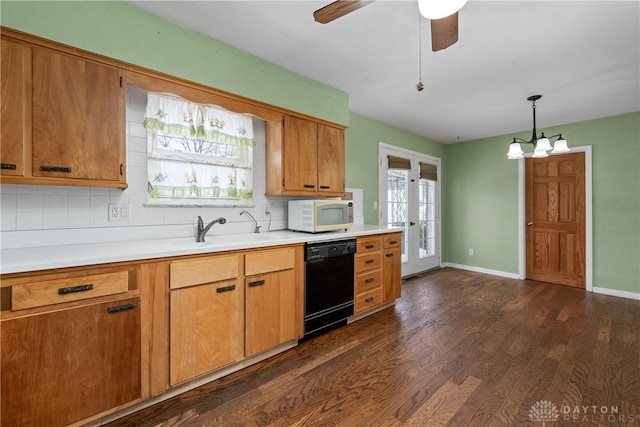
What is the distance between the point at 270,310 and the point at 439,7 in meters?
2.13

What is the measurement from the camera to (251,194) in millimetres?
2736

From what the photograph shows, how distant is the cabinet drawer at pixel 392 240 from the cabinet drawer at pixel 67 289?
249 cm

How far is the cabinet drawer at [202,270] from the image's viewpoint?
1.76 meters

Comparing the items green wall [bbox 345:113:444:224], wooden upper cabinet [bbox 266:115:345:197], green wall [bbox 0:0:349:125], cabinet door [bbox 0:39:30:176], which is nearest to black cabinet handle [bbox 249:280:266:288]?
wooden upper cabinet [bbox 266:115:345:197]

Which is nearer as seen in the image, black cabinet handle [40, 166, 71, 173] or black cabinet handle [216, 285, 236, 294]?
black cabinet handle [40, 166, 71, 173]

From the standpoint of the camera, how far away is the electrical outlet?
6.54ft

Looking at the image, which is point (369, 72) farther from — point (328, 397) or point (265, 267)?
point (328, 397)

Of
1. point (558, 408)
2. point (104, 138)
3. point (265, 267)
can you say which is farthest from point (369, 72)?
point (558, 408)

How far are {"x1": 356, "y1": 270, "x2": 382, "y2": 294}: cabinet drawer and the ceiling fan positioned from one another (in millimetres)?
2117

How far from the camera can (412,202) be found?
4961mm

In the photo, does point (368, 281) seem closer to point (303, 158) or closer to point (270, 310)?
point (270, 310)

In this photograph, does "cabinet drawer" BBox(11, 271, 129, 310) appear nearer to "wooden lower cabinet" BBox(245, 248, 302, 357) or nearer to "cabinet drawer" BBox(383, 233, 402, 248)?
"wooden lower cabinet" BBox(245, 248, 302, 357)

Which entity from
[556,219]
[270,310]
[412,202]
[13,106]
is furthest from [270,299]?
[556,219]

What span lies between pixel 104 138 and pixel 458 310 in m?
3.70
